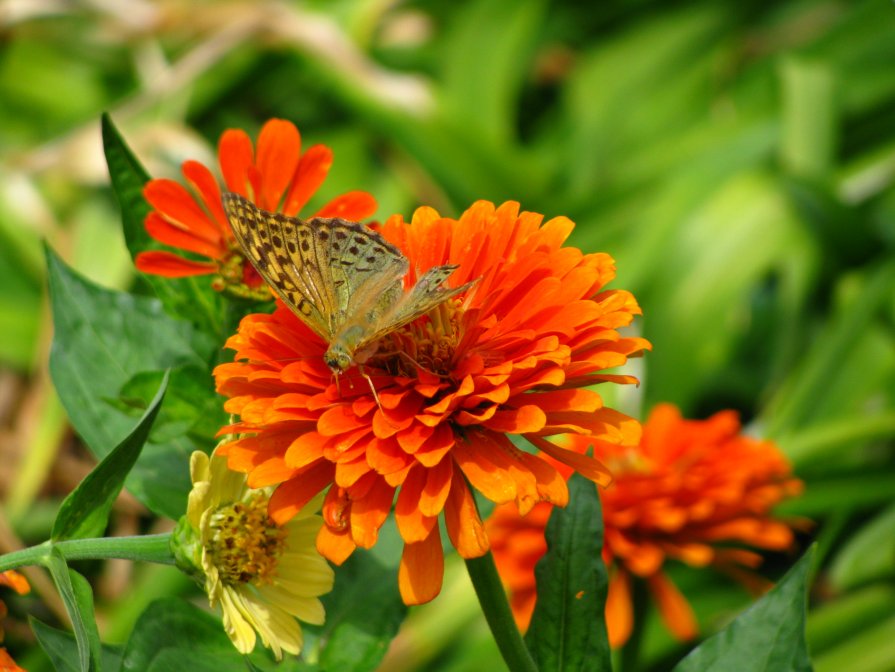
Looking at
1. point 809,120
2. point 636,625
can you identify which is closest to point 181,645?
point 636,625

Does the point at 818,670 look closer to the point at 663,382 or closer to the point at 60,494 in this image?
the point at 663,382

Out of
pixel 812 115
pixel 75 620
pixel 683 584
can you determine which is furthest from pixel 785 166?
pixel 75 620

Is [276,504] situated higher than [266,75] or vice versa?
[266,75]

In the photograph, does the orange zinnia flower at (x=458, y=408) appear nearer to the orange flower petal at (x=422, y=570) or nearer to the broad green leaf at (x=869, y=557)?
the orange flower petal at (x=422, y=570)

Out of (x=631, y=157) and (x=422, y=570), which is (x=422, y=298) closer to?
(x=422, y=570)

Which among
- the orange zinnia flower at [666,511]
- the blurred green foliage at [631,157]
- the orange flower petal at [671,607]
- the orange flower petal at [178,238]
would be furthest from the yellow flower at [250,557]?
the blurred green foliage at [631,157]

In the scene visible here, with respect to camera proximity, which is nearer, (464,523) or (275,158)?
(464,523)
